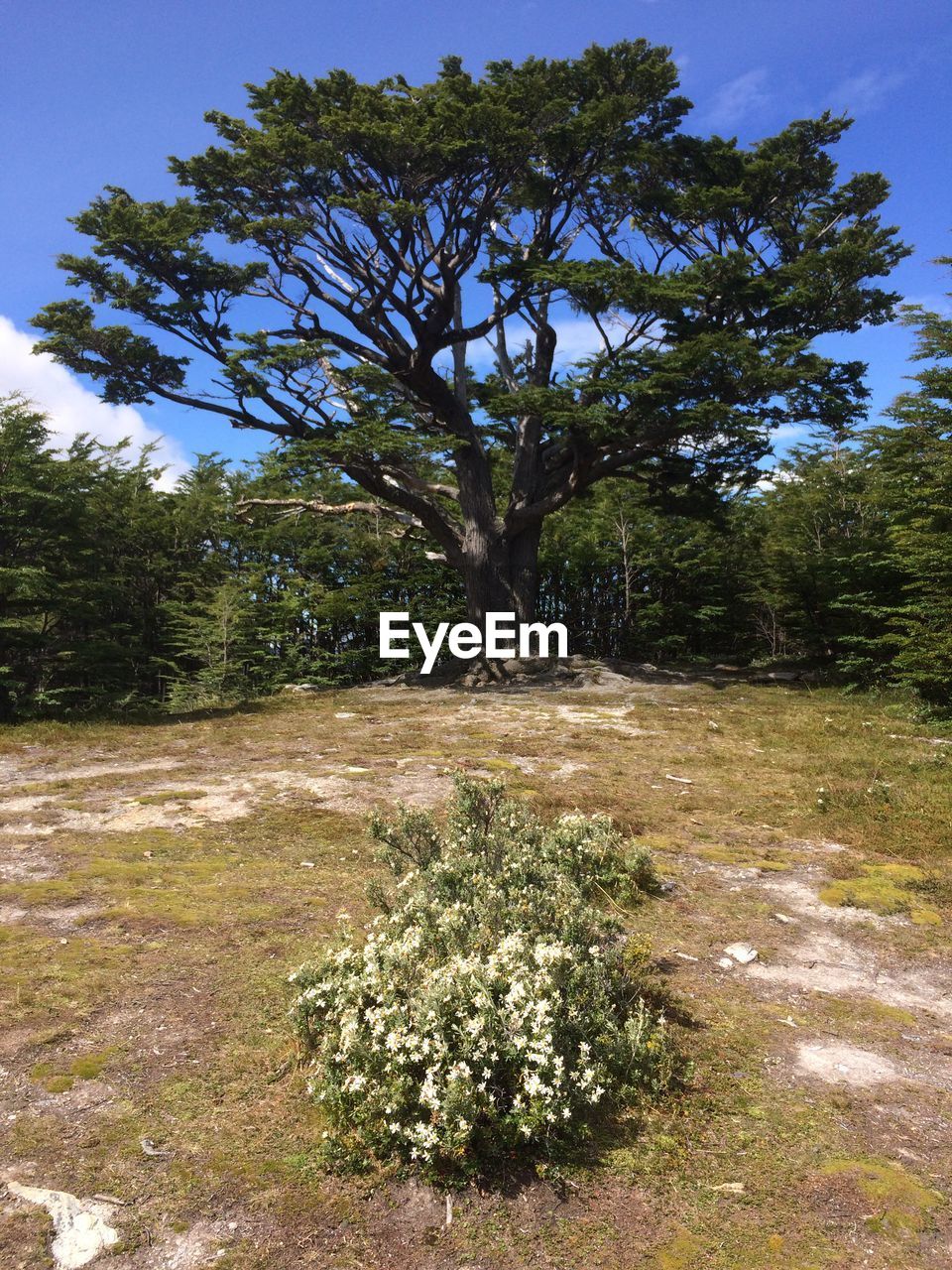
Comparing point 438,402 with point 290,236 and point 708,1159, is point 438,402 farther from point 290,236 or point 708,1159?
point 708,1159

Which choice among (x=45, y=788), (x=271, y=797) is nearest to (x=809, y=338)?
(x=271, y=797)

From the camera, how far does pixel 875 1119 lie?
282 cm

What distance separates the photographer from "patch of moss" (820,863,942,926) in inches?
189

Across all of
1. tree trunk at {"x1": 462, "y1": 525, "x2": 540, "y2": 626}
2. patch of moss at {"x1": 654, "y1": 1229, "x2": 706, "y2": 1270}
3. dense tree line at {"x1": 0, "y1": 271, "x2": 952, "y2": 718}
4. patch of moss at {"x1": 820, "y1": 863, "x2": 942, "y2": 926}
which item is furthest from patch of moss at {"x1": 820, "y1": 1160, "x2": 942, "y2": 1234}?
tree trunk at {"x1": 462, "y1": 525, "x2": 540, "y2": 626}

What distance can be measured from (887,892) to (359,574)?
644 inches

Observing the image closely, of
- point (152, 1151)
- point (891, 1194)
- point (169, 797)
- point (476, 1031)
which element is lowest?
point (891, 1194)

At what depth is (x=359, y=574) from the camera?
65.3 feet

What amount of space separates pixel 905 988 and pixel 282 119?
18684mm

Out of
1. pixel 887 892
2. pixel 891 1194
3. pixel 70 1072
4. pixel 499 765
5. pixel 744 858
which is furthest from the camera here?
pixel 499 765

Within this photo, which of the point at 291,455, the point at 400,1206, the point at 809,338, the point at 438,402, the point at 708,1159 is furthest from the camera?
the point at 438,402

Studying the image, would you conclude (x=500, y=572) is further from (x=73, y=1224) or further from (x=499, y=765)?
(x=73, y=1224)

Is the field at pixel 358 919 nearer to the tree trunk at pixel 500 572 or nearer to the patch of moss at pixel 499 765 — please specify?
the patch of moss at pixel 499 765

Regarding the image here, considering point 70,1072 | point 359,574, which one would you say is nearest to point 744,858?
point 70,1072

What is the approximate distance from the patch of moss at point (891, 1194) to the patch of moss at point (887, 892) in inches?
98.3
